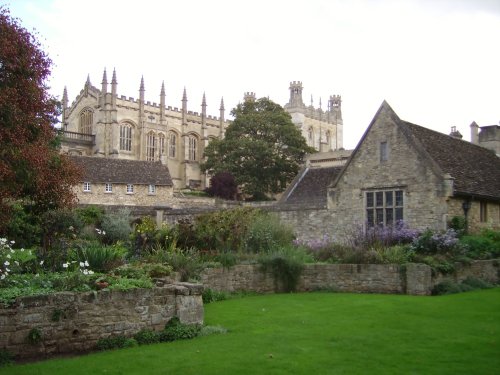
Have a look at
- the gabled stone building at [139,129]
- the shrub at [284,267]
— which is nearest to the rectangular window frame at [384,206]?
the shrub at [284,267]

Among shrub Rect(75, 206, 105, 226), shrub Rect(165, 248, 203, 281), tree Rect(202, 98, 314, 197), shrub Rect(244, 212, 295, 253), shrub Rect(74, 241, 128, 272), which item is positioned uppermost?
tree Rect(202, 98, 314, 197)

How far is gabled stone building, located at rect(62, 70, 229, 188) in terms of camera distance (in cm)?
8056

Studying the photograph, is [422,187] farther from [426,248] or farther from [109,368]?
[109,368]

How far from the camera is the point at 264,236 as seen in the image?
19.8 meters

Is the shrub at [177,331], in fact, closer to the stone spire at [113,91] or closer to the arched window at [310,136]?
the stone spire at [113,91]

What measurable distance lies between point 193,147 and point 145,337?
82744mm

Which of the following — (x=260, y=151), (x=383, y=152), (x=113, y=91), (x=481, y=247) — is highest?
(x=113, y=91)

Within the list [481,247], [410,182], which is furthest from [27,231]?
[481,247]

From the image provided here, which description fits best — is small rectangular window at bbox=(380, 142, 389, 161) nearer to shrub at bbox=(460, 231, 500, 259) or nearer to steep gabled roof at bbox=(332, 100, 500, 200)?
steep gabled roof at bbox=(332, 100, 500, 200)

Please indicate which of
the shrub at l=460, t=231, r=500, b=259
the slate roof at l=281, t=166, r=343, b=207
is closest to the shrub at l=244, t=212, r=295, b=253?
the shrub at l=460, t=231, r=500, b=259

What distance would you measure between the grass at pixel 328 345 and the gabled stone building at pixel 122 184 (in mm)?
30888

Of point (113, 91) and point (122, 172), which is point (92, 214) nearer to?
point (122, 172)

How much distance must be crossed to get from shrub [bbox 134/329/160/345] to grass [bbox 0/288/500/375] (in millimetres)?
347

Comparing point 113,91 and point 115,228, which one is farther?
point 113,91
